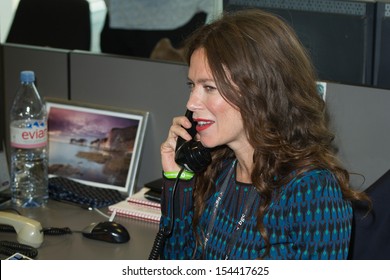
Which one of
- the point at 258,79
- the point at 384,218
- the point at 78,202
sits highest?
the point at 258,79

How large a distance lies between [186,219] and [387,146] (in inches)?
22.3

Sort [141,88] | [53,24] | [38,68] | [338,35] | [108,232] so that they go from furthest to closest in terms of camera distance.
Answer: [53,24]
[38,68]
[141,88]
[338,35]
[108,232]

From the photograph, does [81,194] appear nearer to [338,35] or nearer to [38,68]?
[38,68]

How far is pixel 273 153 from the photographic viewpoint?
1.55 meters

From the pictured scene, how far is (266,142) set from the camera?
1.54 meters

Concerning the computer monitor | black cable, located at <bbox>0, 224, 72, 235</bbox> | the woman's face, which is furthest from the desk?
the computer monitor

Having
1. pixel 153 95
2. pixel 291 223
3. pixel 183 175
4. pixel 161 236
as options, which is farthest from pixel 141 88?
pixel 291 223

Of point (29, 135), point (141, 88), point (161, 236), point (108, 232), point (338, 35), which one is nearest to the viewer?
point (161, 236)

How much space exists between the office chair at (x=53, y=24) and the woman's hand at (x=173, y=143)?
146cm

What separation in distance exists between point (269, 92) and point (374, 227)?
0.37 meters

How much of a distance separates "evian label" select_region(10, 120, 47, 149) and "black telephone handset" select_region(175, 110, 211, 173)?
0.54m
